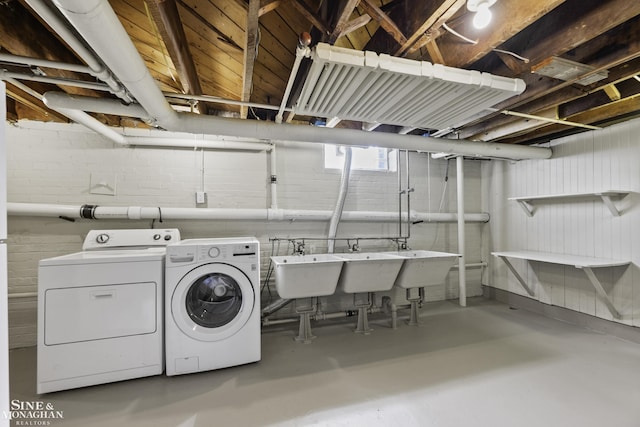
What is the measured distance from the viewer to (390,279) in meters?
2.85

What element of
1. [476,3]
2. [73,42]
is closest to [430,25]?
[476,3]

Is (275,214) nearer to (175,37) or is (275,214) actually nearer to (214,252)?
(214,252)

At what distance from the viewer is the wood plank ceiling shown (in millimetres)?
1368

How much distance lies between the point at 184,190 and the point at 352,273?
6.90 feet

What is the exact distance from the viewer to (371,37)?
1857 millimetres

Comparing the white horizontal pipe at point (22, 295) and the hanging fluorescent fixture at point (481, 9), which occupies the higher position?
the hanging fluorescent fixture at point (481, 9)

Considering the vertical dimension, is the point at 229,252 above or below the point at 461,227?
below

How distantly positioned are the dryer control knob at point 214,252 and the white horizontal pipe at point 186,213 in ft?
2.63

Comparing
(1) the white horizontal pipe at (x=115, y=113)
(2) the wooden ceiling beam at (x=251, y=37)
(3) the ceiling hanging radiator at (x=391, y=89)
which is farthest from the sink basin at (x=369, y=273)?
(2) the wooden ceiling beam at (x=251, y=37)

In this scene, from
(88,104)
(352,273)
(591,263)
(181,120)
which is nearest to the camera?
(88,104)

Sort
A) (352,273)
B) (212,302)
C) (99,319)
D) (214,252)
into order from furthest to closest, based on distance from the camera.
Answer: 1. (352,273)
2. (212,302)
3. (214,252)
4. (99,319)

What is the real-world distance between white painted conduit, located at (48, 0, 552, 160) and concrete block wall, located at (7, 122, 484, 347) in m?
0.91

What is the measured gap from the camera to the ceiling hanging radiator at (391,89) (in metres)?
1.49

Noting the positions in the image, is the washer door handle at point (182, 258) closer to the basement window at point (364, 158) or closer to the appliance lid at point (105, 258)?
the appliance lid at point (105, 258)
